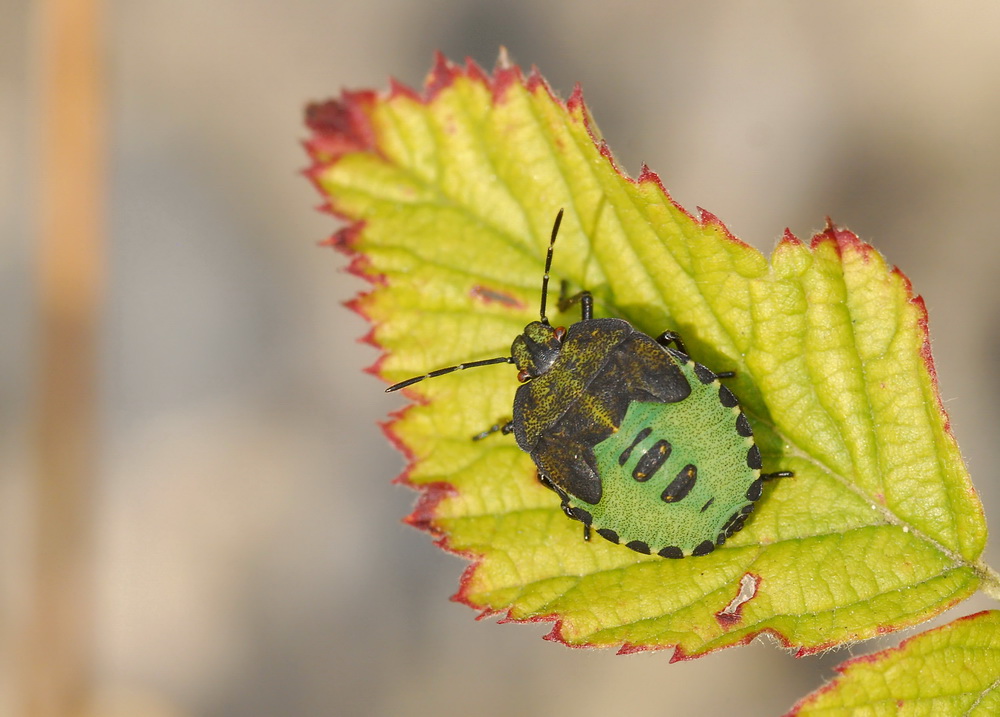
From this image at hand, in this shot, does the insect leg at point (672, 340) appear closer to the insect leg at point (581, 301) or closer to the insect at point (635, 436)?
the insect at point (635, 436)

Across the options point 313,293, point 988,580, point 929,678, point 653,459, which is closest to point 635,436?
point 653,459

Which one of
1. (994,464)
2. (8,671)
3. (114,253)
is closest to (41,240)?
(114,253)

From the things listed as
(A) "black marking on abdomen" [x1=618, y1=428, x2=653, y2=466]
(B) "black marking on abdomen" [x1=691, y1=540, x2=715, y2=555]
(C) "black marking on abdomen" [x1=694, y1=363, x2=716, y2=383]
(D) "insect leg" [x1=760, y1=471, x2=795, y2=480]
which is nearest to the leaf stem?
(D) "insect leg" [x1=760, y1=471, x2=795, y2=480]

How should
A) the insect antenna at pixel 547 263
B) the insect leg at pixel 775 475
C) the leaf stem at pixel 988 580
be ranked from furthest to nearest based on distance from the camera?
the insect antenna at pixel 547 263 < the insect leg at pixel 775 475 < the leaf stem at pixel 988 580

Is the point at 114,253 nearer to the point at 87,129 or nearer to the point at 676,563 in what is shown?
the point at 87,129

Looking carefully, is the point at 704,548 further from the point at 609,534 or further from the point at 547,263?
the point at 547,263

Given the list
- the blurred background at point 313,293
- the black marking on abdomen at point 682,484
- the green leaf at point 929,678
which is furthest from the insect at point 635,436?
the blurred background at point 313,293
